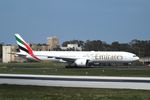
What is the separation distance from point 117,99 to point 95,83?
29.2ft

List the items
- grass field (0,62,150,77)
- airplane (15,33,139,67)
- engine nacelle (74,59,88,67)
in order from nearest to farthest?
A: grass field (0,62,150,77)
engine nacelle (74,59,88,67)
airplane (15,33,139,67)

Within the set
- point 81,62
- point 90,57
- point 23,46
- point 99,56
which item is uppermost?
point 23,46

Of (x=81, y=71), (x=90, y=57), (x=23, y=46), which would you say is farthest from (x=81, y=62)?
(x=81, y=71)

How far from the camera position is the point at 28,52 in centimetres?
9156

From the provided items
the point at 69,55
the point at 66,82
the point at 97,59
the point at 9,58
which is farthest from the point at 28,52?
the point at 9,58

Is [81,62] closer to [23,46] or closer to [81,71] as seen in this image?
[23,46]

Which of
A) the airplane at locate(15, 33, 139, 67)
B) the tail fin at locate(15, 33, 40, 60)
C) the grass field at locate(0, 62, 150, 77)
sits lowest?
the grass field at locate(0, 62, 150, 77)

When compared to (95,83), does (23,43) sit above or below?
above

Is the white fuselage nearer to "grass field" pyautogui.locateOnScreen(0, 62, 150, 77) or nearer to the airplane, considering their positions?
the airplane

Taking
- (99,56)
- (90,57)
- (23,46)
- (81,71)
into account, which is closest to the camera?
(81,71)

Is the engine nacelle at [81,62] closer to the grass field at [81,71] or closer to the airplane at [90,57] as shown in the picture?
the airplane at [90,57]

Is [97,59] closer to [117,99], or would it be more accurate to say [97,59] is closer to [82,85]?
[82,85]

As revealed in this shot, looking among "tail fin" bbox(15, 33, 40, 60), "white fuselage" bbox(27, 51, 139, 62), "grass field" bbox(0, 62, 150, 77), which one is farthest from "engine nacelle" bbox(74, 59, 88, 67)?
"tail fin" bbox(15, 33, 40, 60)

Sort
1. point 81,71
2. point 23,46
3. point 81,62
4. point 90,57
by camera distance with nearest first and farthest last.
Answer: point 81,71 < point 81,62 < point 90,57 < point 23,46
